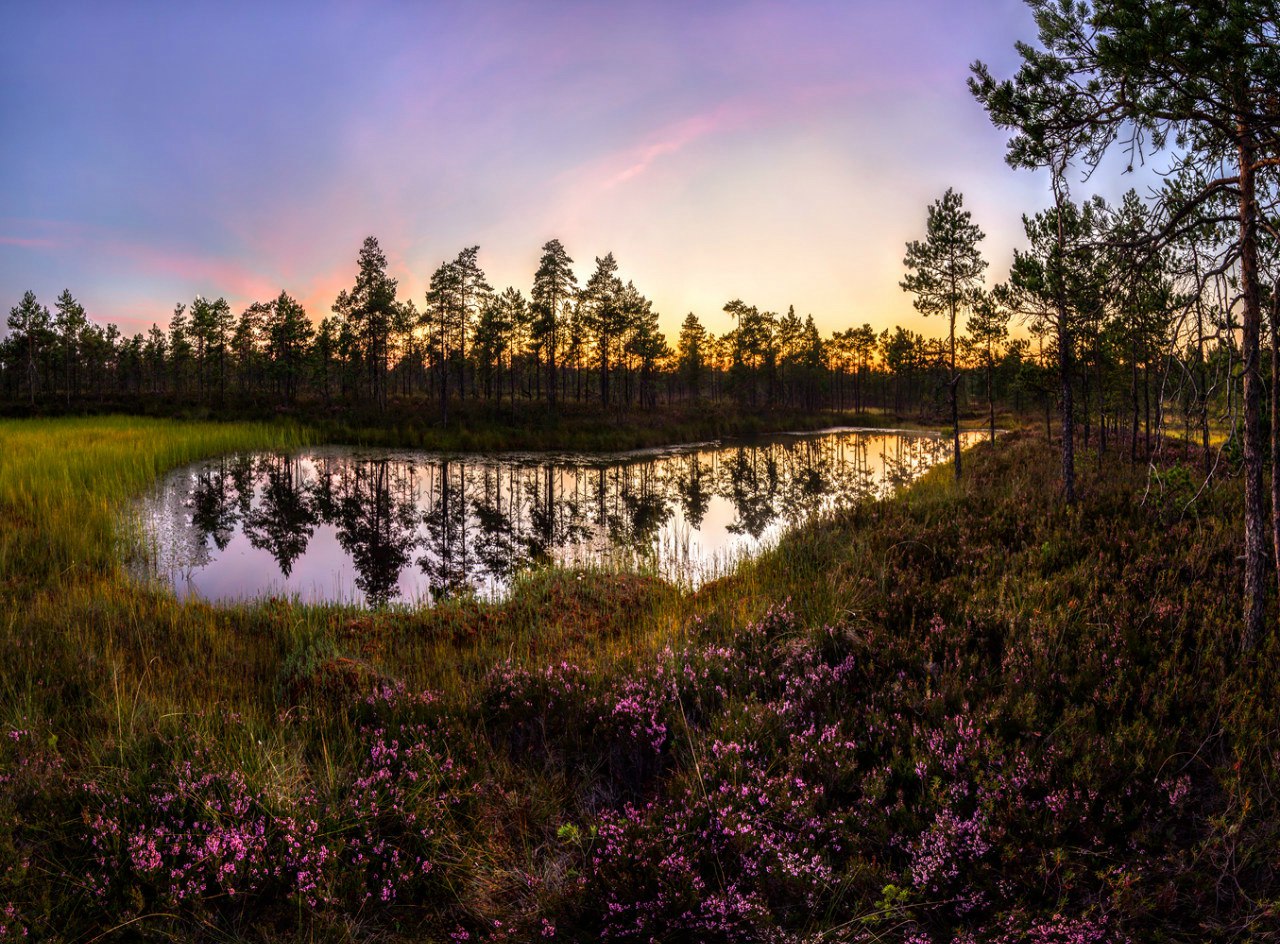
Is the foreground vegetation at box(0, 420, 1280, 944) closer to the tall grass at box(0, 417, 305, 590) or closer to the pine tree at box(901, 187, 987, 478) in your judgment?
the tall grass at box(0, 417, 305, 590)

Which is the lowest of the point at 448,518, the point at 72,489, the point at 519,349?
the point at 448,518

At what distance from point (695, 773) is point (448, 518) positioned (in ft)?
49.1

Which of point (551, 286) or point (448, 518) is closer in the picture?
point (448, 518)

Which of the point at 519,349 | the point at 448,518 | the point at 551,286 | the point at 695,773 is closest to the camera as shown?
the point at 695,773

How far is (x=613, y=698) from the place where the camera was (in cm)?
488

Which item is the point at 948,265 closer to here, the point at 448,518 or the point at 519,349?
the point at 448,518

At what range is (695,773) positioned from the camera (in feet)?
12.7

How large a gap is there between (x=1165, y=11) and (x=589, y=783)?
754cm

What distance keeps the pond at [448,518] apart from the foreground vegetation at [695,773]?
4.20 metres

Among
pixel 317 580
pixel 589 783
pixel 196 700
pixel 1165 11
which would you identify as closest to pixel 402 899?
pixel 589 783

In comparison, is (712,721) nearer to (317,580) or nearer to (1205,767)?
(1205,767)

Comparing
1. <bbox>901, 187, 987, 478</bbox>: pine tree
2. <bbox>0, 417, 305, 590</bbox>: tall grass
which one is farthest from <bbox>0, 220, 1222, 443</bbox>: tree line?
<bbox>0, 417, 305, 590</bbox>: tall grass

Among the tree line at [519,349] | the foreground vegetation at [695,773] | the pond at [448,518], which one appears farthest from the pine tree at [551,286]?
the foreground vegetation at [695,773]

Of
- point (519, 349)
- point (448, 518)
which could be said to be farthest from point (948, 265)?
point (519, 349)
